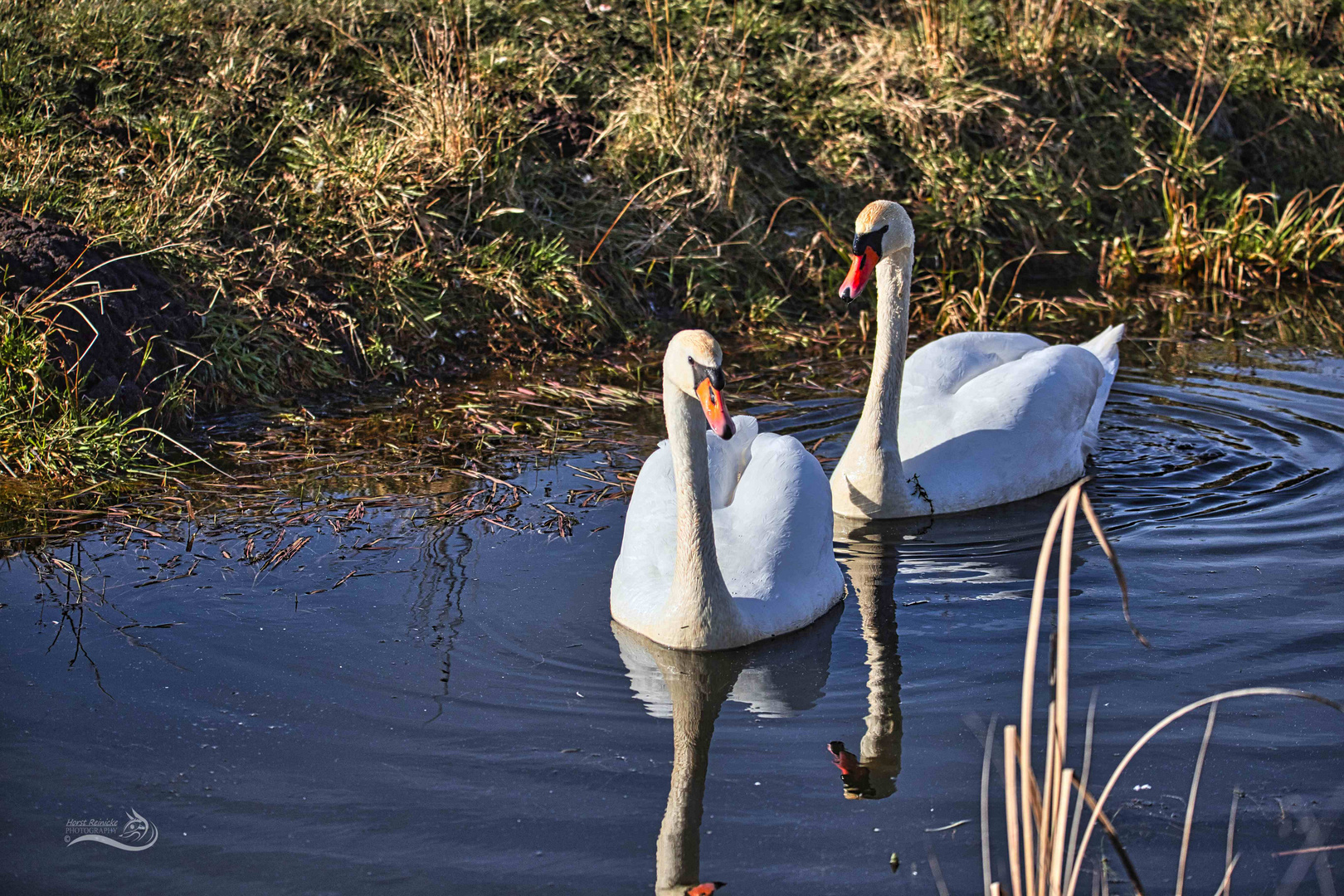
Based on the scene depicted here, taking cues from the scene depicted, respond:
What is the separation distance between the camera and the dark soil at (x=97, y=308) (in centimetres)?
664

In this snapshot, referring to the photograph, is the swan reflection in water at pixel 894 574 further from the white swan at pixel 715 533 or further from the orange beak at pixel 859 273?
the orange beak at pixel 859 273

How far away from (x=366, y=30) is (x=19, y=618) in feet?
19.9

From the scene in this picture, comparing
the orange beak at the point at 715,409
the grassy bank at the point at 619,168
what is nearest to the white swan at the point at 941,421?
the orange beak at the point at 715,409

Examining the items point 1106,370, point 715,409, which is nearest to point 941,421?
point 1106,370

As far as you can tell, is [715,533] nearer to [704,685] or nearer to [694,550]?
[694,550]

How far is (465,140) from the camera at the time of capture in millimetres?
8594

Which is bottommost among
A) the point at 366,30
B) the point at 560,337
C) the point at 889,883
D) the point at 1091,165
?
the point at 889,883

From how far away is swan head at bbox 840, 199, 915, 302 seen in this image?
5789 millimetres

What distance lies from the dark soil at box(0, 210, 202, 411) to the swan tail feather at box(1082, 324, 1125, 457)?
4568 mm

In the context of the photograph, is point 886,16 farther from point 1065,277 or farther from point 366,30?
point 366,30

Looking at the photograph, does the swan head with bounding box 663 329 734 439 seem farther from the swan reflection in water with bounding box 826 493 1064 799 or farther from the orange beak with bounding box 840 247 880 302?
the orange beak with bounding box 840 247 880 302

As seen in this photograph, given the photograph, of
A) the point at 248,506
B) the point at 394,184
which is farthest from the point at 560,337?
the point at 248,506

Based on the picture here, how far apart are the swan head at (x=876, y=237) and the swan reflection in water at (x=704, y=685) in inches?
62.8

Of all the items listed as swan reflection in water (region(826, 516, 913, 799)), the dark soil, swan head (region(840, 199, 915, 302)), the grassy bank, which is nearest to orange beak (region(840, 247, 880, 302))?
swan head (region(840, 199, 915, 302))
